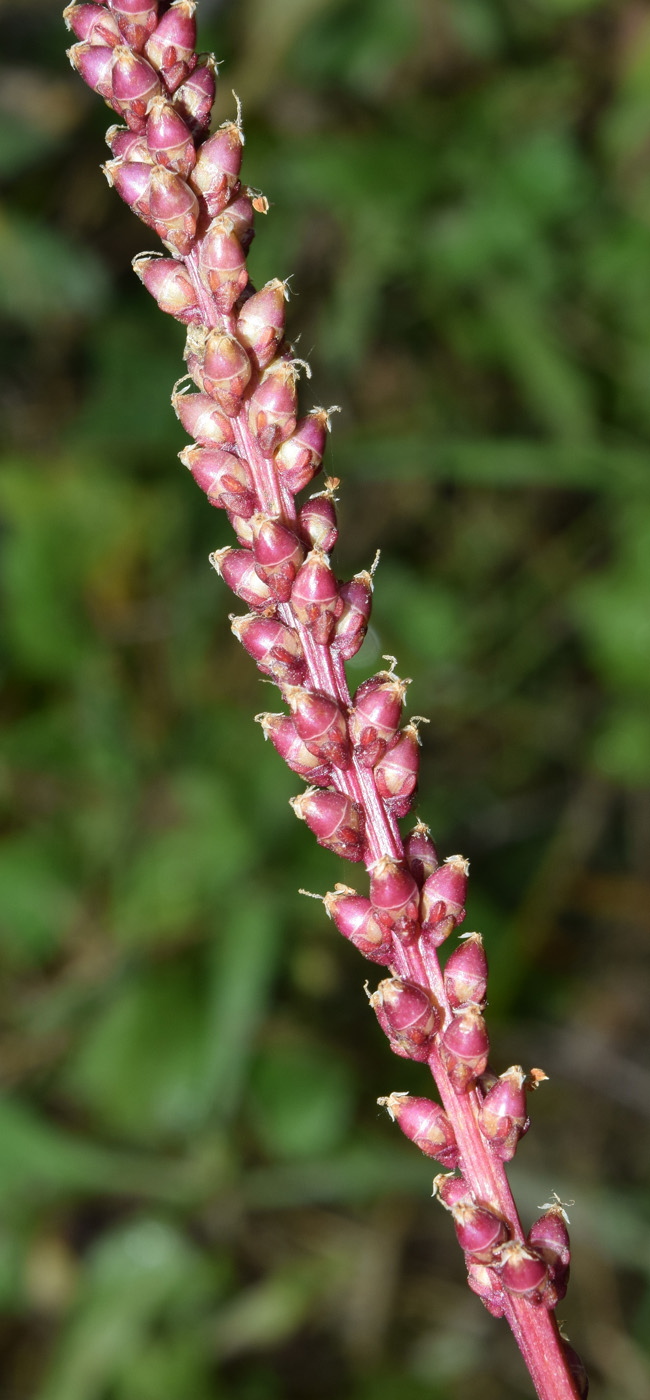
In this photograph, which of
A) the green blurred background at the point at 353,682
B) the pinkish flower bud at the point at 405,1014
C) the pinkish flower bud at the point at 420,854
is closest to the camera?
the pinkish flower bud at the point at 405,1014

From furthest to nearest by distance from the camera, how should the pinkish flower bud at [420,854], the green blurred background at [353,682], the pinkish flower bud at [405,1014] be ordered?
the green blurred background at [353,682] < the pinkish flower bud at [420,854] < the pinkish flower bud at [405,1014]

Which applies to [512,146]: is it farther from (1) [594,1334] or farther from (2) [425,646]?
(1) [594,1334]

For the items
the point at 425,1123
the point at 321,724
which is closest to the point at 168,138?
the point at 321,724

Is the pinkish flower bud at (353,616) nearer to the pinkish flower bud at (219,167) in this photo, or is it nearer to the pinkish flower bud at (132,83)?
the pinkish flower bud at (219,167)

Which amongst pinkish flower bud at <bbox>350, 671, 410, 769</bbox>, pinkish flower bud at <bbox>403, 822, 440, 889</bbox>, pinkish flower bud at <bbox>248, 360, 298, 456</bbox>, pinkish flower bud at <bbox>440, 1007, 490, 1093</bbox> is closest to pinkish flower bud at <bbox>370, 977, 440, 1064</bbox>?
pinkish flower bud at <bbox>440, 1007, 490, 1093</bbox>

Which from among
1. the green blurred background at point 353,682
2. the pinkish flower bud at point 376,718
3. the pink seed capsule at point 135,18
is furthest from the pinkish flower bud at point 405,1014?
the green blurred background at point 353,682

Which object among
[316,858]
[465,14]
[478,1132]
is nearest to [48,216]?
[465,14]
